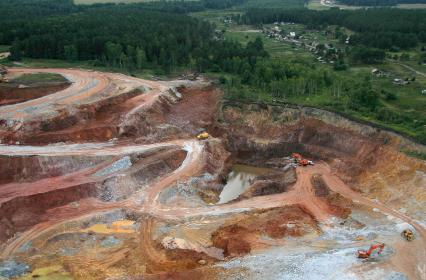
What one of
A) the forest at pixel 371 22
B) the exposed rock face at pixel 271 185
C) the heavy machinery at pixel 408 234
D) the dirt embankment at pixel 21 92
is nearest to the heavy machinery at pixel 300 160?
the exposed rock face at pixel 271 185

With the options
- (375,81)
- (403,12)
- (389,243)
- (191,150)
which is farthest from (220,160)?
(403,12)

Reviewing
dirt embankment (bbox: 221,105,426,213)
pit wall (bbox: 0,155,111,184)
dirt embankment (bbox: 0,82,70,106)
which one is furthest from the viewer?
dirt embankment (bbox: 0,82,70,106)

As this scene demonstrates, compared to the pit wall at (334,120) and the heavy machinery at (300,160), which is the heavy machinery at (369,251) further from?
the heavy machinery at (300,160)

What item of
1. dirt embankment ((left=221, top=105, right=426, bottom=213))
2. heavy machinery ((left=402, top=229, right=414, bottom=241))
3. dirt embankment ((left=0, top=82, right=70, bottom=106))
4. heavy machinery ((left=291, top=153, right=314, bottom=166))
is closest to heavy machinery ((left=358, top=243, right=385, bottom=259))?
heavy machinery ((left=402, top=229, right=414, bottom=241))

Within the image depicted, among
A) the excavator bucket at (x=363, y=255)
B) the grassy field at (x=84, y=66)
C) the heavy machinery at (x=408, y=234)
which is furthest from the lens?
the grassy field at (x=84, y=66)

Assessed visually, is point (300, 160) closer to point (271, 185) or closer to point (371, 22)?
point (271, 185)

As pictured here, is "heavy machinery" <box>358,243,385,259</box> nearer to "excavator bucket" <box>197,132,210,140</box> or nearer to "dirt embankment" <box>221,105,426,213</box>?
"dirt embankment" <box>221,105,426,213</box>

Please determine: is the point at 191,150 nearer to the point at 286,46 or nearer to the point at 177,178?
the point at 177,178
